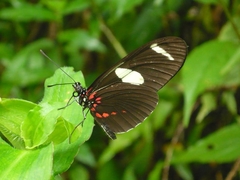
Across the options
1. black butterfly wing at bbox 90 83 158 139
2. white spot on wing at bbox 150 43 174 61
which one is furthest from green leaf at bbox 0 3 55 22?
white spot on wing at bbox 150 43 174 61

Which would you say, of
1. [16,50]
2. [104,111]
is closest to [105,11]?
[16,50]

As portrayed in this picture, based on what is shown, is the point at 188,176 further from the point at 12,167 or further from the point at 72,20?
the point at 12,167

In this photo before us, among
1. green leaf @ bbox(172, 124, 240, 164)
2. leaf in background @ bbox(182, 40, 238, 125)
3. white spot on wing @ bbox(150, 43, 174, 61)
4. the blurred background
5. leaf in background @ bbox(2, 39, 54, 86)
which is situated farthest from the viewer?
leaf in background @ bbox(2, 39, 54, 86)

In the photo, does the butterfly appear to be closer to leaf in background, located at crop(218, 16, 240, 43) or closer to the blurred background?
the blurred background

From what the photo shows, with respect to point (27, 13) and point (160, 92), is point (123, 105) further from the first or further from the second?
point (27, 13)

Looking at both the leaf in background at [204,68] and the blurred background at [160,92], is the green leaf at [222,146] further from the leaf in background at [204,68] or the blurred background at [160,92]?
the leaf in background at [204,68]

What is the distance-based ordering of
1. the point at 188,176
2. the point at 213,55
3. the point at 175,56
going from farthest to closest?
the point at 188,176, the point at 213,55, the point at 175,56
